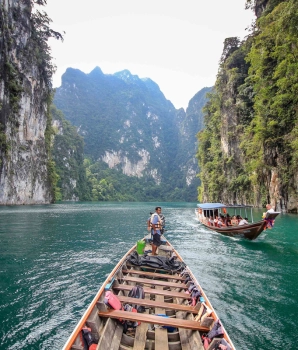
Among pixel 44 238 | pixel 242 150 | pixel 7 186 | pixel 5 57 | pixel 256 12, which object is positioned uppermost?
pixel 256 12

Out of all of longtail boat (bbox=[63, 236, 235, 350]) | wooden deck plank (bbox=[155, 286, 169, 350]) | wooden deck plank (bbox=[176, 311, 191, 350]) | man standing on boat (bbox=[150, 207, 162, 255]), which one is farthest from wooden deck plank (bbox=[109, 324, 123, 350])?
man standing on boat (bbox=[150, 207, 162, 255])

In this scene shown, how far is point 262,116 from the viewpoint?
1072 inches

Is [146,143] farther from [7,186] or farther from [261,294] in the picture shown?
[261,294]

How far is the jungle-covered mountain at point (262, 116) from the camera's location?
875 inches

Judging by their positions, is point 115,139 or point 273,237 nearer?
point 273,237

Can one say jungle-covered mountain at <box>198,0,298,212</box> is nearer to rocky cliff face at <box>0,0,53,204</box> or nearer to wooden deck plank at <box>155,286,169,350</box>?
wooden deck plank at <box>155,286,169,350</box>

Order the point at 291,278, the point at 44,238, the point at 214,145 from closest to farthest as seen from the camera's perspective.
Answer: the point at 291,278, the point at 44,238, the point at 214,145

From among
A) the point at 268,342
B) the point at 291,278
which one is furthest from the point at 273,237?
the point at 268,342

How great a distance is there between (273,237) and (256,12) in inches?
1433

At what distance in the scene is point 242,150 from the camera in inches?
1500

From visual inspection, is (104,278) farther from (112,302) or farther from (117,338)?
(117,338)

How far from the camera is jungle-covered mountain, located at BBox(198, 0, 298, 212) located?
72.9ft

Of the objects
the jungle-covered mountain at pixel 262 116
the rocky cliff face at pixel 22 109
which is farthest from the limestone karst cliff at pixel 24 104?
the jungle-covered mountain at pixel 262 116

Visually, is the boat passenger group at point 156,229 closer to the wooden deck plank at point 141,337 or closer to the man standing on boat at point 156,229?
the man standing on boat at point 156,229
